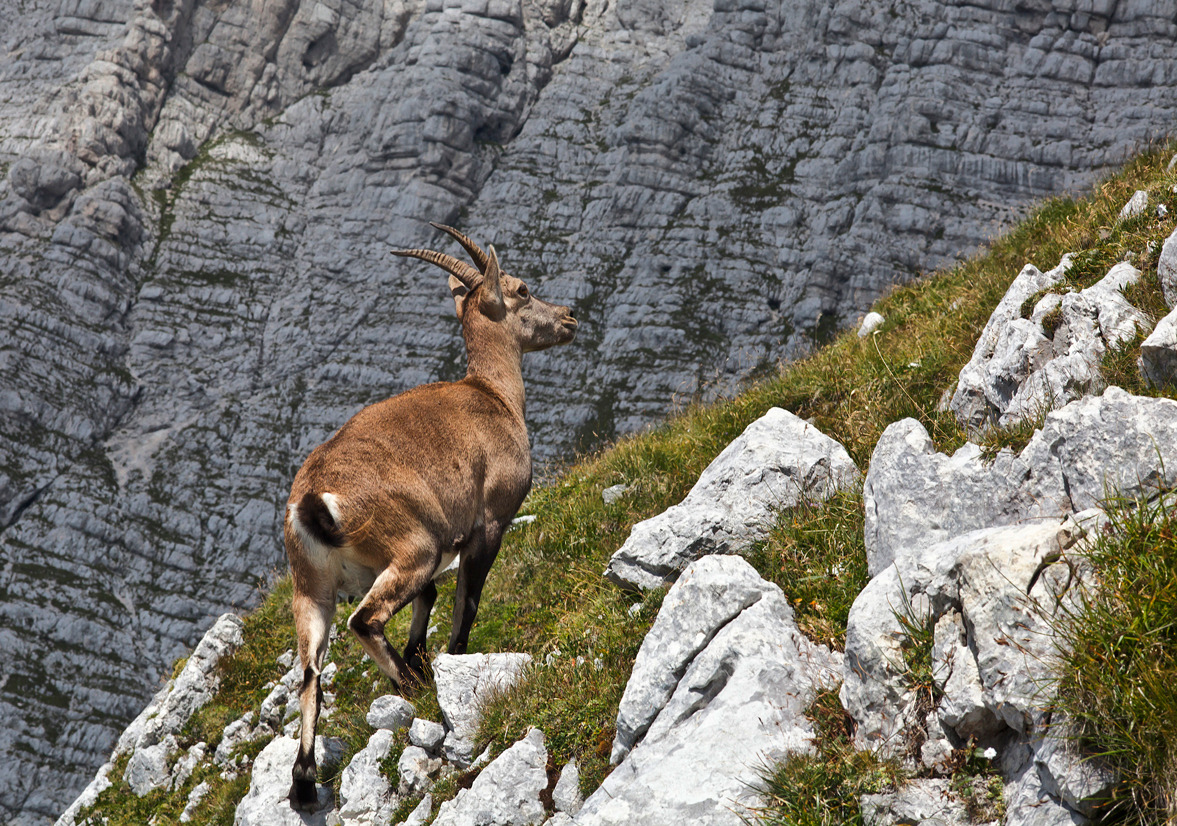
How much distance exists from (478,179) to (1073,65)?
107 metres

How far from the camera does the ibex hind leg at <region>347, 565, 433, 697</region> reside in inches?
274

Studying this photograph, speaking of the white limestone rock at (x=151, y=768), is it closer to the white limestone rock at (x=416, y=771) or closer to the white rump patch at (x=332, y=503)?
the white limestone rock at (x=416, y=771)

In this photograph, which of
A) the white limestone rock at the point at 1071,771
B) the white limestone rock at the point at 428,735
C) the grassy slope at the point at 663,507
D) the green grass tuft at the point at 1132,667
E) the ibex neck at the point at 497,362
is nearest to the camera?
the green grass tuft at the point at 1132,667

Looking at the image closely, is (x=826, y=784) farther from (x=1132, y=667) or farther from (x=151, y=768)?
(x=151, y=768)

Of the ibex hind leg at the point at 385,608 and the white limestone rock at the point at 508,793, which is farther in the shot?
the ibex hind leg at the point at 385,608

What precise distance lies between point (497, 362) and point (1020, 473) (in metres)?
6.41

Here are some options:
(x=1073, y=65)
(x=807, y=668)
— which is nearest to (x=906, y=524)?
(x=807, y=668)

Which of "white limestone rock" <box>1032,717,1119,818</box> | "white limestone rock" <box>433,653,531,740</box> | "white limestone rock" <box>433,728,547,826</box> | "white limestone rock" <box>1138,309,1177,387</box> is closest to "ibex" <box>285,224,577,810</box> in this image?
"white limestone rock" <box>433,653,531,740</box>

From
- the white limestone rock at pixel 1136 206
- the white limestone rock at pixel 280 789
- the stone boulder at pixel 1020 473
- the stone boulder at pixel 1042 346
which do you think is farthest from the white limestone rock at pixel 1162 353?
the white limestone rock at pixel 280 789

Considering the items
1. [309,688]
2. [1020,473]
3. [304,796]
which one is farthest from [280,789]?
[1020,473]

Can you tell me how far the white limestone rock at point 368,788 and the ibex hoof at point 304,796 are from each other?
222mm

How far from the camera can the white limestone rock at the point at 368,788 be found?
675cm

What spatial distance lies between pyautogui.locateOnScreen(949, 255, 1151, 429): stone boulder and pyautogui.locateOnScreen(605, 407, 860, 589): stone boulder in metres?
1.31

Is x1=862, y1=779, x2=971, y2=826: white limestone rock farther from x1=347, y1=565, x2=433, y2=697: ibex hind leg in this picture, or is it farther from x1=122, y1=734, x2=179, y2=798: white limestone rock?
x1=122, y1=734, x2=179, y2=798: white limestone rock
